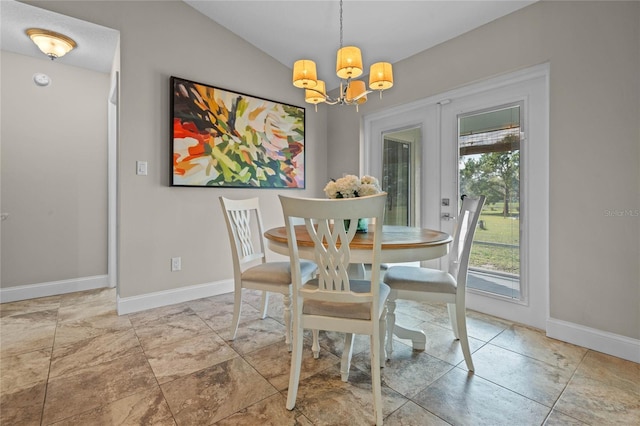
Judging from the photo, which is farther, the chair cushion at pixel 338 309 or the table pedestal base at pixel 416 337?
the table pedestal base at pixel 416 337

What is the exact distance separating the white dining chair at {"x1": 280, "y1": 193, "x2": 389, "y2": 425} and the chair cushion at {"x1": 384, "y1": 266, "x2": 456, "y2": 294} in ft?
1.29

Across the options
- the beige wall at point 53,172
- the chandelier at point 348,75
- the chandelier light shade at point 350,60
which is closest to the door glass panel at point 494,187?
the chandelier at point 348,75

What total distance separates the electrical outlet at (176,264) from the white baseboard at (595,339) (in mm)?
3160

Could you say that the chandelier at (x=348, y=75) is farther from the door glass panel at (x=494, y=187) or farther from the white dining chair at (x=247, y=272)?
the door glass panel at (x=494, y=187)

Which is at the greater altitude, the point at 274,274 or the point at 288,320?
the point at 274,274

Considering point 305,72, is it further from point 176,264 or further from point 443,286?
point 176,264

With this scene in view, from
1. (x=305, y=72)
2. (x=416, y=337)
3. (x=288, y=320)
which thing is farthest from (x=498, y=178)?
(x=288, y=320)

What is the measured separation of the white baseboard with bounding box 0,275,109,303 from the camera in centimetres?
291

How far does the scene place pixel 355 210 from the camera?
1271 mm

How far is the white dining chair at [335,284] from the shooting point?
50.8 inches

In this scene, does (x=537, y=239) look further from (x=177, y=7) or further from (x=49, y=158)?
(x=49, y=158)

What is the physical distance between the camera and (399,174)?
3.39m

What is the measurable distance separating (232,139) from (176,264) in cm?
140

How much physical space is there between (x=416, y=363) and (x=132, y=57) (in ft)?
10.8
